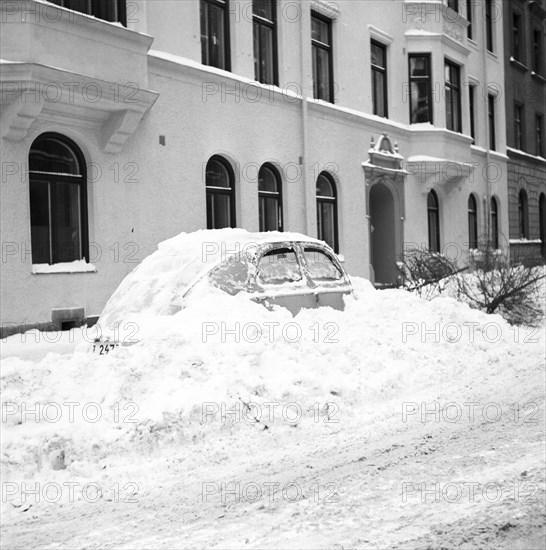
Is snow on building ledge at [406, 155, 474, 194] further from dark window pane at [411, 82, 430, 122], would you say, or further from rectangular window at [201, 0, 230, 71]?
rectangular window at [201, 0, 230, 71]

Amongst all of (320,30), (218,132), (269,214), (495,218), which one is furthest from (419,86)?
(218,132)

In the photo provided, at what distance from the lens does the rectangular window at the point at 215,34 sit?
51.1 feet

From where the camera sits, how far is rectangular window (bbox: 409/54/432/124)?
2317cm

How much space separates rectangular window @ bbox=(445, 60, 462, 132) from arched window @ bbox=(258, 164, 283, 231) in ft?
31.3

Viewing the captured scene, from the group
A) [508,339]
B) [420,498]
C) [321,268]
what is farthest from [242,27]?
[420,498]

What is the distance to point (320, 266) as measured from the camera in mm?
10305

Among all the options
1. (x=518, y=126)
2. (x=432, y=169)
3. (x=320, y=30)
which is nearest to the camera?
(x=320, y=30)

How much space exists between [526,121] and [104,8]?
77.5 feet

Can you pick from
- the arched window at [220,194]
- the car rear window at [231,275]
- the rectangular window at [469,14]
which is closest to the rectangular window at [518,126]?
the rectangular window at [469,14]

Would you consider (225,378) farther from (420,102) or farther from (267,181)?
(420,102)

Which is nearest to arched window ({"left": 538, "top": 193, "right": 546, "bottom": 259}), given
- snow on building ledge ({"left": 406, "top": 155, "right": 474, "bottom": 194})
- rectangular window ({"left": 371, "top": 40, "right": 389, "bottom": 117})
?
snow on building ledge ({"left": 406, "top": 155, "right": 474, "bottom": 194})

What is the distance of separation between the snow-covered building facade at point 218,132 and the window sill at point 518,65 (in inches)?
214

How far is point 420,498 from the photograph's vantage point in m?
4.94

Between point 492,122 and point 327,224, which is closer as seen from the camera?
point 327,224
